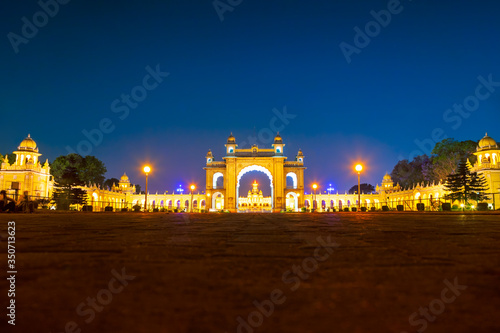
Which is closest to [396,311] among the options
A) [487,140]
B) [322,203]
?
A: [487,140]

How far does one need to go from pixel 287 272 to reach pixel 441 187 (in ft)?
139

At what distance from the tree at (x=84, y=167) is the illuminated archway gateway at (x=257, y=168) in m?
21.1

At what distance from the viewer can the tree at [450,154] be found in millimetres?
50625

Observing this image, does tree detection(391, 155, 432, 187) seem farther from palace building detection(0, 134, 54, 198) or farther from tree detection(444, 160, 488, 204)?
palace building detection(0, 134, 54, 198)

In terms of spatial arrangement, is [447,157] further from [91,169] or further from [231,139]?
[91,169]

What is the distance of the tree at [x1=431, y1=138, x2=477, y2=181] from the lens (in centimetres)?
5062

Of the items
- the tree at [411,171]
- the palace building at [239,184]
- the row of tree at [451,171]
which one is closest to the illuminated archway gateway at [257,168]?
the palace building at [239,184]

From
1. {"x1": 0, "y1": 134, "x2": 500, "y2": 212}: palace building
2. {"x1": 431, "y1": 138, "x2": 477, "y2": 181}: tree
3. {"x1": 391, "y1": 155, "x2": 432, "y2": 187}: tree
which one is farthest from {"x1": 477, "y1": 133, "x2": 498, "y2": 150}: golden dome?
{"x1": 391, "y1": 155, "x2": 432, "y2": 187}: tree

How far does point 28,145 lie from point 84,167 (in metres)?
19.6

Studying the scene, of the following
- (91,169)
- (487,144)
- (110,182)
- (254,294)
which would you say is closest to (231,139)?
(91,169)

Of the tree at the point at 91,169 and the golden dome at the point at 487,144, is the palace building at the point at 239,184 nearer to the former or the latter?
the golden dome at the point at 487,144

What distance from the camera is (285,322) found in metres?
0.77

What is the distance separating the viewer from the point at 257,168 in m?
57.7

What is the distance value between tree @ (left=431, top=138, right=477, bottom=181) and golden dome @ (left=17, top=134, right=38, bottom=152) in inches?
2190
